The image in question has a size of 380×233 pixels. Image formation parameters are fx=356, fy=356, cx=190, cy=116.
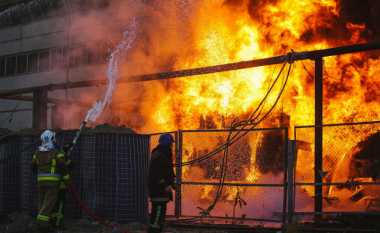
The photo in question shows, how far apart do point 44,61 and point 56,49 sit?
4.24 feet

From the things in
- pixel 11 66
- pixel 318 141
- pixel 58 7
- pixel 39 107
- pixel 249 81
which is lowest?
pixel 318 141

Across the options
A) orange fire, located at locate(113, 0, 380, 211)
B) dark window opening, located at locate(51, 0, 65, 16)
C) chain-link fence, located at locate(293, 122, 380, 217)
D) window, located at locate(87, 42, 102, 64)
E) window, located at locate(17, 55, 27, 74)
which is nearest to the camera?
chain-link fence, located at locate(293, 122, 380, 217)

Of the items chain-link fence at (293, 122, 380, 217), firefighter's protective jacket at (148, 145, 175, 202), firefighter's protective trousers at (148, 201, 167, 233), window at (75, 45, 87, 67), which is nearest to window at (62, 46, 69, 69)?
window at (75, 45, 87, 67)

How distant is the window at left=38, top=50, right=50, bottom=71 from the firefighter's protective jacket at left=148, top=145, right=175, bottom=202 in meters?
19.4

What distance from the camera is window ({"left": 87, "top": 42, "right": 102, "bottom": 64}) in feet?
67.9

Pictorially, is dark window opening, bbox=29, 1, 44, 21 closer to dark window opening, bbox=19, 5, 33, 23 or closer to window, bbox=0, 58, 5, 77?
dark window opening, bbox=19, 5, 33, 23

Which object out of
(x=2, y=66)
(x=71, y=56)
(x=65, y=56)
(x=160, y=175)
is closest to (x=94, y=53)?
(x=71, y=56)

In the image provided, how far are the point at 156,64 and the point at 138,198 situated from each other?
11357mm

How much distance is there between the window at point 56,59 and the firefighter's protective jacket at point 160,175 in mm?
18502

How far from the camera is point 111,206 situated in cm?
687

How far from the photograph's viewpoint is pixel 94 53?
20.8 meters

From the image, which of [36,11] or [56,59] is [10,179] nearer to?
[56,59]

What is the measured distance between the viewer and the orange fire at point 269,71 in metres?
11.0

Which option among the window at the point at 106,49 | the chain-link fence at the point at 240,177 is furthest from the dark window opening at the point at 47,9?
the chain-link fence at the point at 240,177
